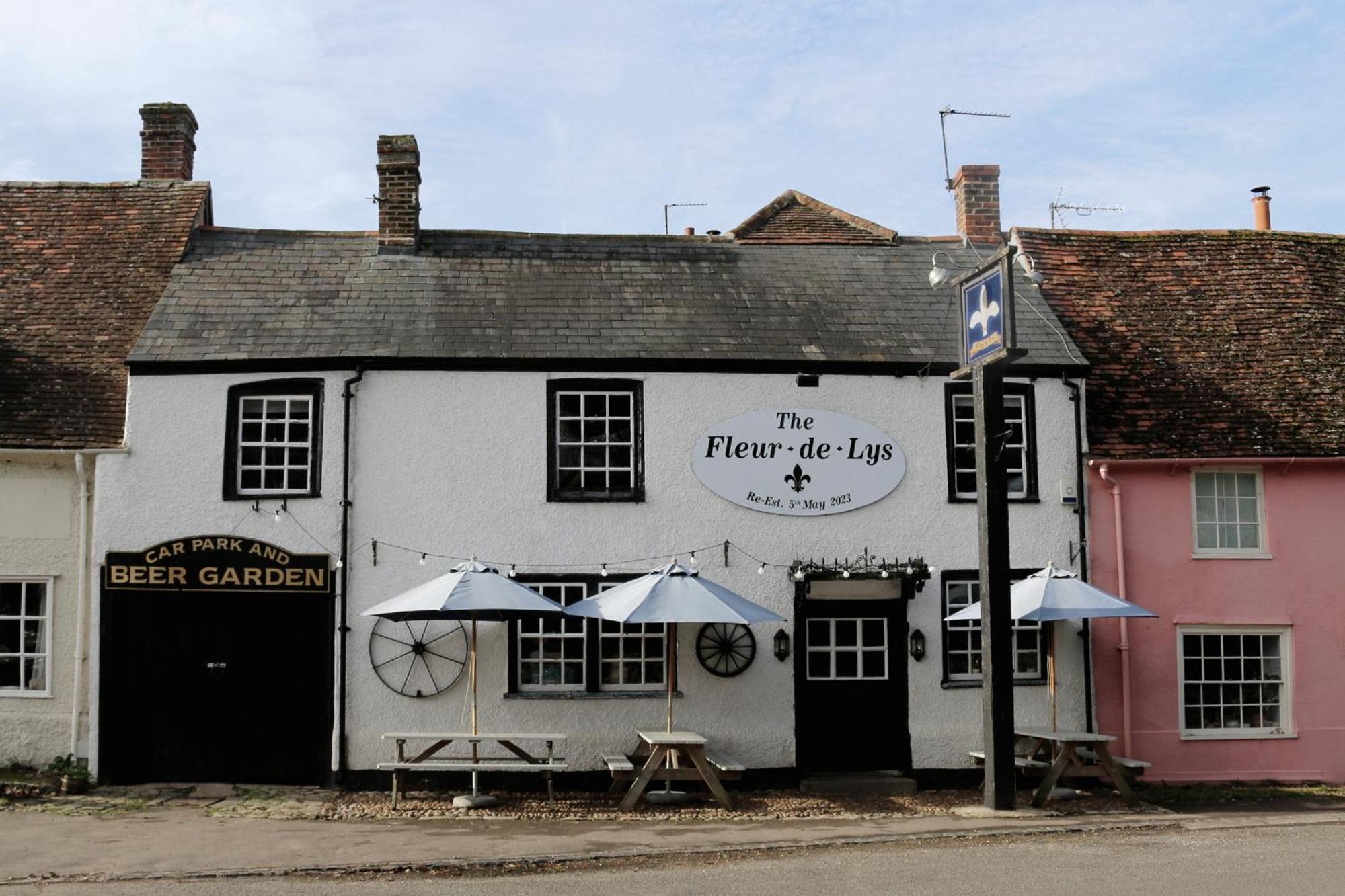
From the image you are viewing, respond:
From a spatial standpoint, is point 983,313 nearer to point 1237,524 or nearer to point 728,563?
point 728,563

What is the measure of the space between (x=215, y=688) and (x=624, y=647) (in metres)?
4.39

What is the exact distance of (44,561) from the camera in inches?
563

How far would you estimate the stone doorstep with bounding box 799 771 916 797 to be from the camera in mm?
13852

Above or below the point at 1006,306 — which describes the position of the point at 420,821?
below

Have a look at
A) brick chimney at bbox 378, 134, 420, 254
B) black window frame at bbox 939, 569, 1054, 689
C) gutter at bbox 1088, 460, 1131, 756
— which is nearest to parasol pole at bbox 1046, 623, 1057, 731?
black window frame at bbox 939, 569, 1054, 689

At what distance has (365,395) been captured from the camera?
1421 cm

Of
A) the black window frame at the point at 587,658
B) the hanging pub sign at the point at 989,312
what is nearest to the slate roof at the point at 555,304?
the hanging pub sign at the point at 989,312

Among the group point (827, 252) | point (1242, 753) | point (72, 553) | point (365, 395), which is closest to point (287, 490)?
point (365, 395)

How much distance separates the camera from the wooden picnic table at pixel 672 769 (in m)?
12.6

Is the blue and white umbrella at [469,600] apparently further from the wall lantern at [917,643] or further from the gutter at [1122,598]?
the gutter at [1122,598]

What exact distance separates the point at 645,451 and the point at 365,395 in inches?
123

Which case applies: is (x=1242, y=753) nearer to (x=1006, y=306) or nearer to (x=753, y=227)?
(x=1006, y=306)

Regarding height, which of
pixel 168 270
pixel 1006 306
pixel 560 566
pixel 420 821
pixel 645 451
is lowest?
pixel 420 821

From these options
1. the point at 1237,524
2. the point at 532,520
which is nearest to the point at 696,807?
the point at 532,520
